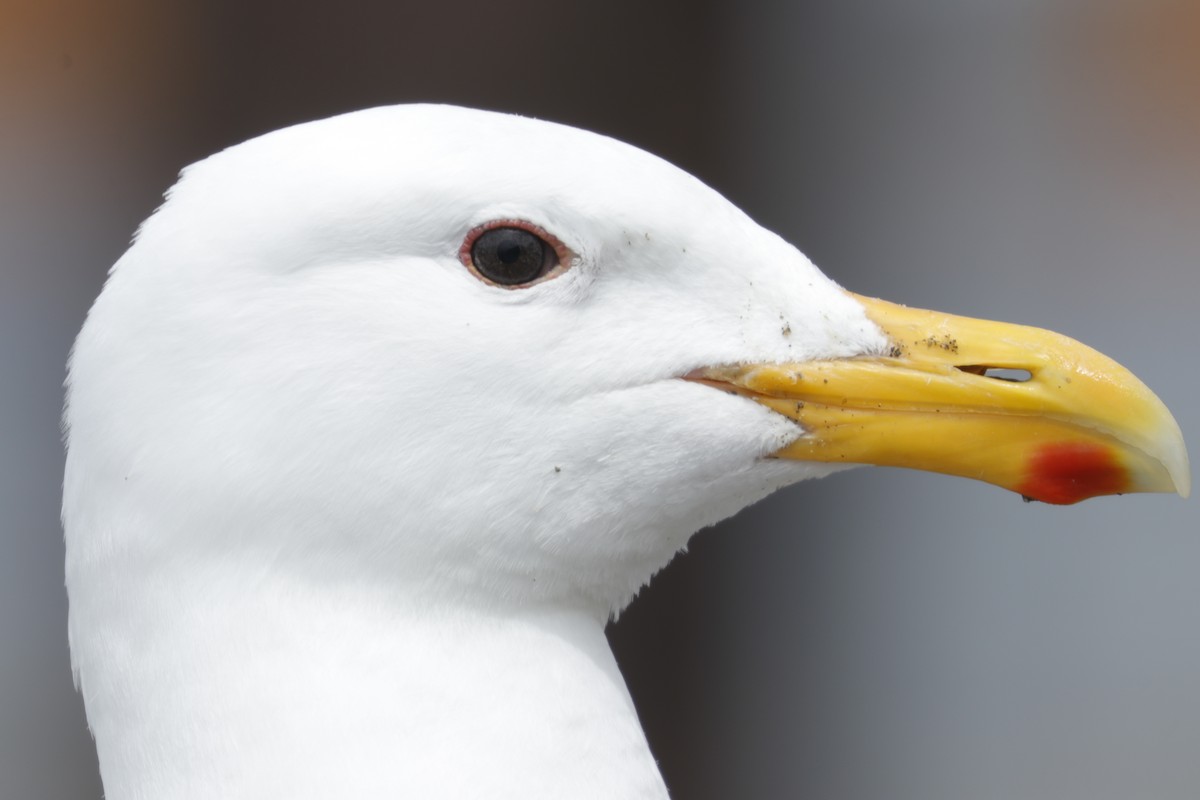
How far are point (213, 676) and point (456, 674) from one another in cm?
21

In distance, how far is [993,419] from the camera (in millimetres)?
1370

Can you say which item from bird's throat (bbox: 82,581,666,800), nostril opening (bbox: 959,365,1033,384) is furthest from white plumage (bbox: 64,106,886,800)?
nostril opening (bbox: 959,365,1033,384)

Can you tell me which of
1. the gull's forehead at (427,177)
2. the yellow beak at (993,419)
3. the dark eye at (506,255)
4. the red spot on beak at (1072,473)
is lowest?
the red spot on beak at (1072,473)

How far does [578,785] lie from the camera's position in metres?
1.31

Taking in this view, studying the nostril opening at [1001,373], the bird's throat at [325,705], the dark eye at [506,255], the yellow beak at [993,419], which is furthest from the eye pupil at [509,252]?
the nostril opening at [1001,373]

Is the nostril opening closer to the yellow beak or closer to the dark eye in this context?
the yellow beak

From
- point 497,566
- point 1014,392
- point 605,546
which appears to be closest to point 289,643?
point 497,566

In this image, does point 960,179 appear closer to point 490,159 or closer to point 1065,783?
point 1065,783

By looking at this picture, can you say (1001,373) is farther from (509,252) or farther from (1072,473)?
(509,252)

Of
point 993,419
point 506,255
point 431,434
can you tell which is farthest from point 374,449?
point 993,419

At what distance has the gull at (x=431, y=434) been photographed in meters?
1.27

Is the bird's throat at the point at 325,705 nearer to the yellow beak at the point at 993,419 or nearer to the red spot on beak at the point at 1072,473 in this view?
the yellow beak at the point at 993,419

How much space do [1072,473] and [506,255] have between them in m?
0.57

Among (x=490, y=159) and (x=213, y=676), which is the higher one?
(x=490, y=159)
